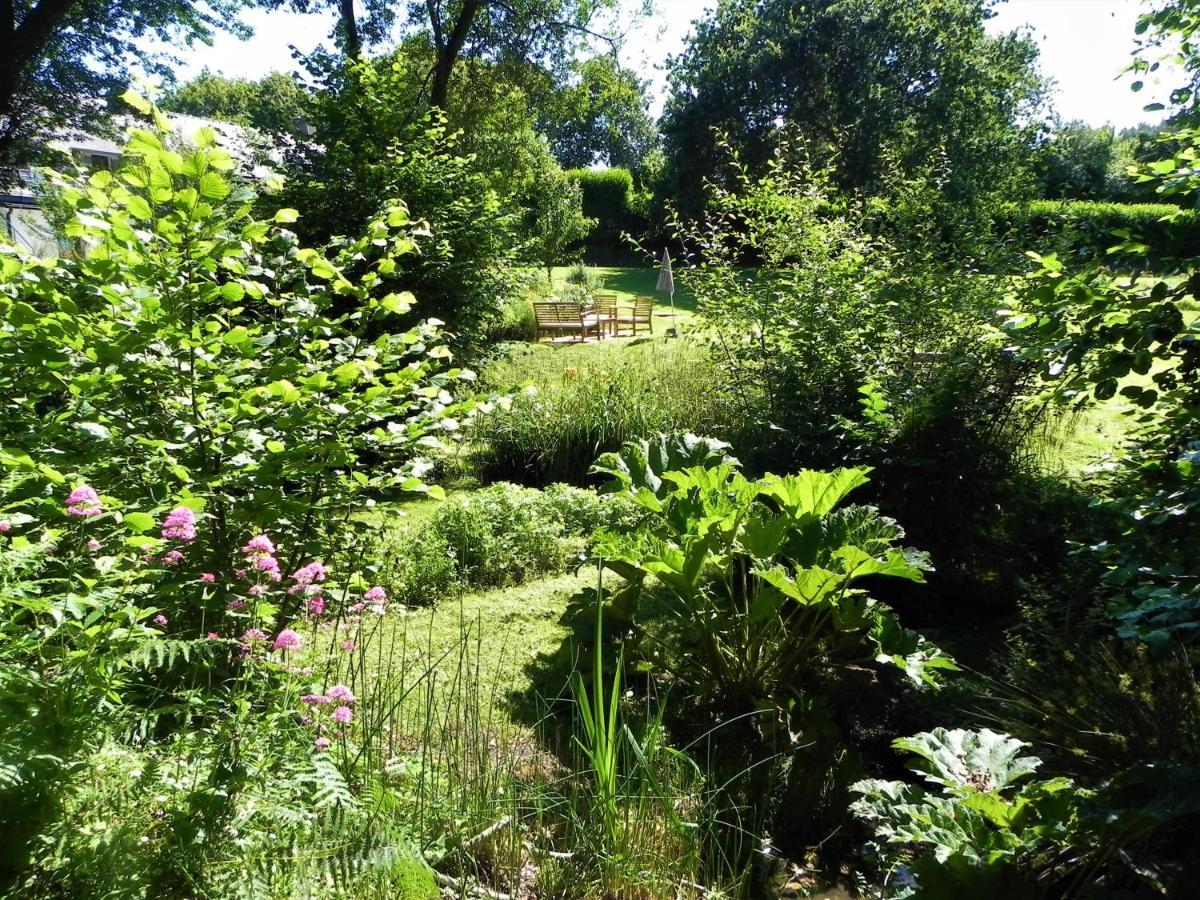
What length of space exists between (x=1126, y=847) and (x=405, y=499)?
595 centimetres

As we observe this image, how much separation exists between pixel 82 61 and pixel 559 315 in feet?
30.7

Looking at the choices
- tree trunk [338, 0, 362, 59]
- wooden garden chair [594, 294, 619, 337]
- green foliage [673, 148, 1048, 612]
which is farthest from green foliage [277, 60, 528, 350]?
wooden garden chair [594, 294, 619, 337]

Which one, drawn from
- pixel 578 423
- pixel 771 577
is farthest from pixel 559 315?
pixel 771 577

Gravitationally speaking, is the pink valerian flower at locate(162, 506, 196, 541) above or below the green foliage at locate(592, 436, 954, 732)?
above

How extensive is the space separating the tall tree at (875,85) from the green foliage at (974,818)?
24516 millimetres

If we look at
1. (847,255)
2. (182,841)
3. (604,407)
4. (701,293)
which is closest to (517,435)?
(604,407)

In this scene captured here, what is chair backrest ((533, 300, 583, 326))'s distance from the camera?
1605 centimetres

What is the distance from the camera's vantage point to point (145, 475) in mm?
2510

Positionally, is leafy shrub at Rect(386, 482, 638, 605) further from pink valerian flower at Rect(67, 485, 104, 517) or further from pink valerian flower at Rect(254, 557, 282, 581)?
pink valerian flower at Rect(67, 485, 104, 517)

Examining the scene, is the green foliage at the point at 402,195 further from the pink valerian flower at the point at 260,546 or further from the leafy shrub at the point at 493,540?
the pink valerian flower at the point at 260,546

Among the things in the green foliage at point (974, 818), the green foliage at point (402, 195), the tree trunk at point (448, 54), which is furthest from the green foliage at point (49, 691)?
the tree trunk at point (448, 54)

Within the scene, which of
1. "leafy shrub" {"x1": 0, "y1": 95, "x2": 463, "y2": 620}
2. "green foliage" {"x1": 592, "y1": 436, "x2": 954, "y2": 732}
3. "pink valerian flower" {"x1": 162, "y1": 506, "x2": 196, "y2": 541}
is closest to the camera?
"pink valerian flower" {"x1": 162, "y1": 506, "x2": 196, "y2": 541}

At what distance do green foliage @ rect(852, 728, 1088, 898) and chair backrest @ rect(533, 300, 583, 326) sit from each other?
14311mm

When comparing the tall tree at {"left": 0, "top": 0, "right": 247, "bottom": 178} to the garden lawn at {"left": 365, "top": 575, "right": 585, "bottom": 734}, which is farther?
the tall tree at {"left": 0, "top": 0, "right": 247, "bottom": 178}
